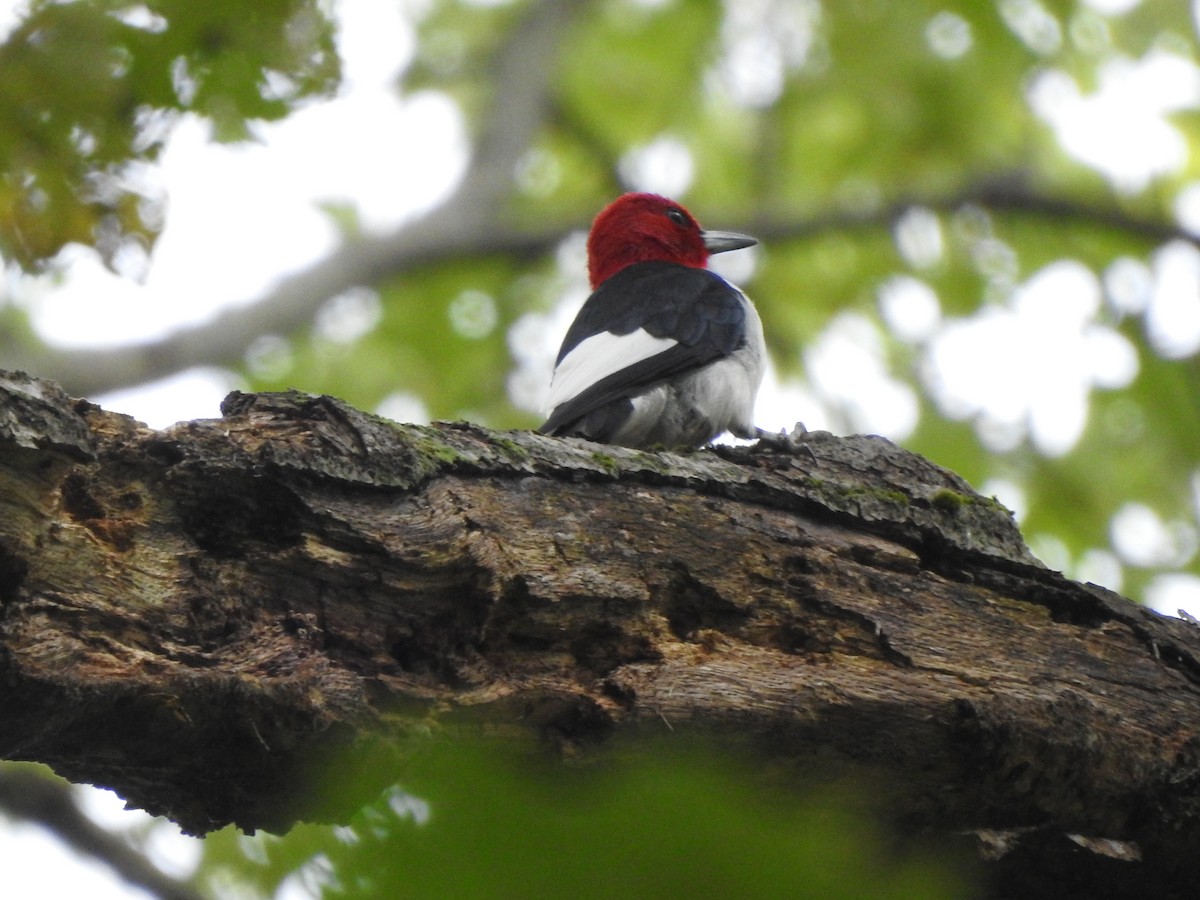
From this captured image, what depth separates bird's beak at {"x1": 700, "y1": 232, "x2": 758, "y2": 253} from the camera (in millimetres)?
6605

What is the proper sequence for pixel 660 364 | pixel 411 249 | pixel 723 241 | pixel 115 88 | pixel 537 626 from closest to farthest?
pixel 537 626 < pixel 115 88 < pixel 660 364 < pixel 723 241 < pixel 411 249

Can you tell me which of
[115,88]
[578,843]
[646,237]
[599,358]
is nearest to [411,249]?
[646,237]

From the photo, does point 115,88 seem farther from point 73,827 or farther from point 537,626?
point 73,827

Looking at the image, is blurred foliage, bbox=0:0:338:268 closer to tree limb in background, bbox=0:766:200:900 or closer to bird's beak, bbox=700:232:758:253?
tree limb in background, bbox=0:766:200:900

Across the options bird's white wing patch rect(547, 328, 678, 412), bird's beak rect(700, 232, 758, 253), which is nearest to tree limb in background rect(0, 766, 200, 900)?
bird's white wing patch rect(547, 328, 678, 412)

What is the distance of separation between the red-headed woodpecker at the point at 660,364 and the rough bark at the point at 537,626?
60.5 inches

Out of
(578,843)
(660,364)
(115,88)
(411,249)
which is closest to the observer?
(578,843)

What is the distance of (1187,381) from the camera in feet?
22.7

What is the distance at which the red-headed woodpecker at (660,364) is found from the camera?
432 cm

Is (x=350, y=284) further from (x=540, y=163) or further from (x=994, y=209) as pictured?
(x=994, y=209)

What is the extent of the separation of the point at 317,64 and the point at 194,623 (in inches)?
44.7

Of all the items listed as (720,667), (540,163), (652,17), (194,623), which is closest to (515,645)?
(720,667)

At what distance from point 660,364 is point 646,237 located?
2026 millimetres

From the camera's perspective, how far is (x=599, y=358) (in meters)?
4.65
